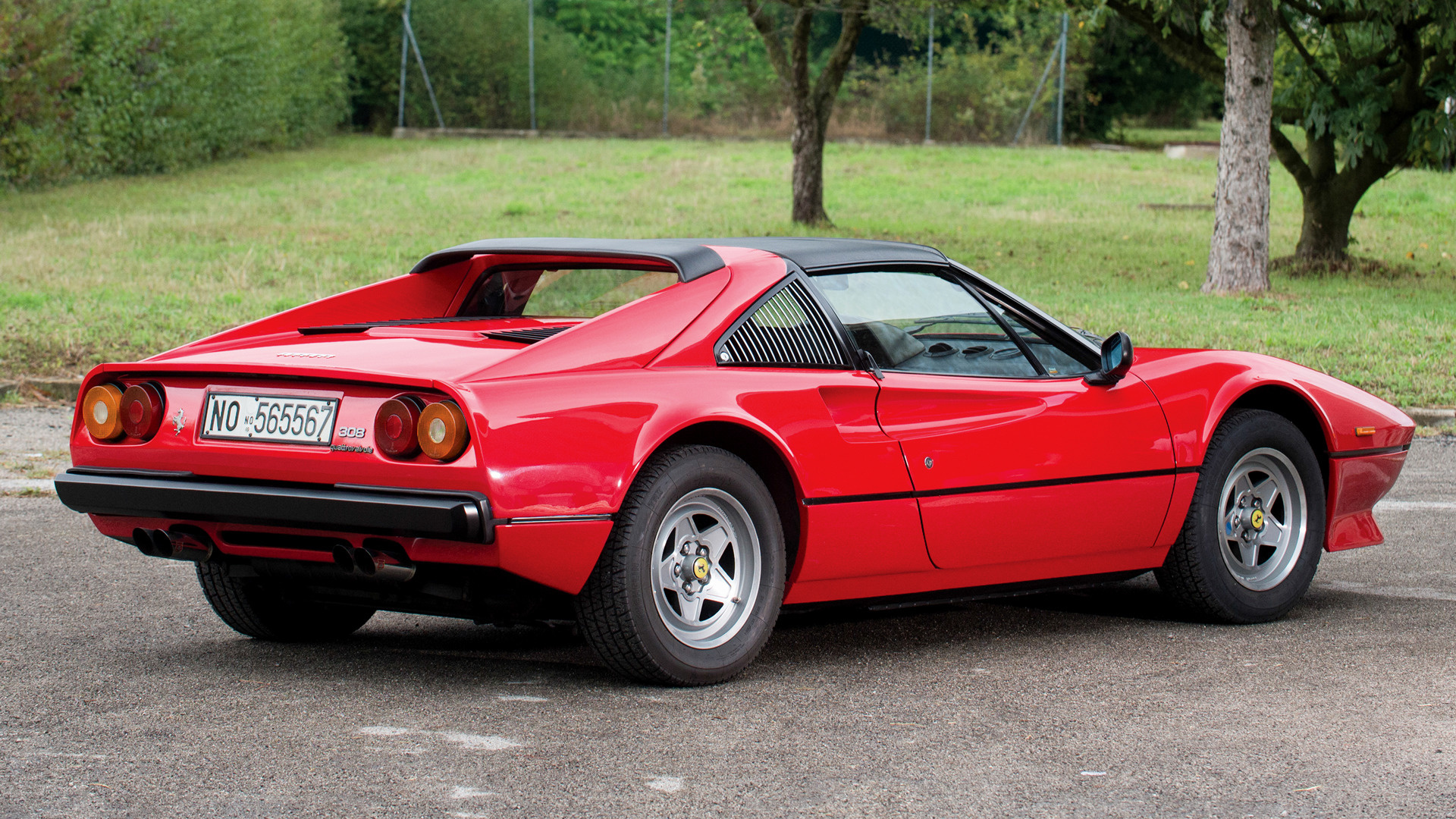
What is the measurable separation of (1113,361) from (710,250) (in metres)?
1.34

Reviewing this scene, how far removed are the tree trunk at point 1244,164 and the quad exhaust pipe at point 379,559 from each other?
42.9ft

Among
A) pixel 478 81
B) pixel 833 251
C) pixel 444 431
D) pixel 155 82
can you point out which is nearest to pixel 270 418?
pixel 444 431

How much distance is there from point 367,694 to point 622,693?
2.25ft

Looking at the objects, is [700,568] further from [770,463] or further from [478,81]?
[478,81]

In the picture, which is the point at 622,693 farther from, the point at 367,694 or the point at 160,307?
the point at 160,307

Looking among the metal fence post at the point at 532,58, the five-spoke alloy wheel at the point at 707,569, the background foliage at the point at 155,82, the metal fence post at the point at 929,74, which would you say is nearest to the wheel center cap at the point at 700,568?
the five-spoke alloy wheel at the point at 707,569

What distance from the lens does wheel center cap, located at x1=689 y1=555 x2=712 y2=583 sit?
4418mm

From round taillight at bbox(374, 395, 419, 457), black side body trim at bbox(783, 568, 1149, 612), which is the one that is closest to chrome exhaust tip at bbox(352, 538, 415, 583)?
round taillight at bbox(374, 395, 419, 457)

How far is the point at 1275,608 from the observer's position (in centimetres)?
551

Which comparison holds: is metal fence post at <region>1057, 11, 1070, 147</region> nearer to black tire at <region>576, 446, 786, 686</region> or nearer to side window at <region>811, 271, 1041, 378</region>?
side window at <region>811, 271, 1041, 378</region>

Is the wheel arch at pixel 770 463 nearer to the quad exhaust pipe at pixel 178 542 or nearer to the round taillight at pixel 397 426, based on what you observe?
the round taillight at pixel 397 426

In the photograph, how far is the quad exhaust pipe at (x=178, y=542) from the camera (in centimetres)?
441

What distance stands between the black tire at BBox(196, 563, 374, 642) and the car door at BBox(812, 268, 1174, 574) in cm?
172

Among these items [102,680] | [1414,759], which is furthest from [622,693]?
[1414,759]
